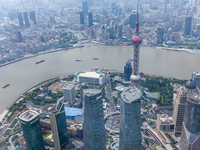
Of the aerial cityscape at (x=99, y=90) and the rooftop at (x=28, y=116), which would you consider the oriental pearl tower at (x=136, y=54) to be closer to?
the aerial cityscape at (x=99, y=90)

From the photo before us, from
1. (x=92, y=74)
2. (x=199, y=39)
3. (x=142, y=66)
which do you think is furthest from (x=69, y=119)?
(x=199, y=39)

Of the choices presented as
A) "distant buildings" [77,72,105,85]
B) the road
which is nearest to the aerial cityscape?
"distant buildings" [77,72,105,85]

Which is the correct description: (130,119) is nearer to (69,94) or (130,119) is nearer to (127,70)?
(69,94)

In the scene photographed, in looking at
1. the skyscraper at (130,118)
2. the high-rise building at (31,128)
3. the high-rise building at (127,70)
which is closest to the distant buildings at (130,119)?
the skyscraper at (130,118)

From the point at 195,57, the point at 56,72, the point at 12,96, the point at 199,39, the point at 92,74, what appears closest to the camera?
the point at 12,96

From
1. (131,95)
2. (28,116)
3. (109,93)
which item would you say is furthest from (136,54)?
(28,116)

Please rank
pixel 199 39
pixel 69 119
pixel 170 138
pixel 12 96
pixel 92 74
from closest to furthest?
pixel 170 138
pixel 69 119
pixel 12 96
pixel 92 74
pixel 199 39

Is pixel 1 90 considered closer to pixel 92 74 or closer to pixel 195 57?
pixel 92 74
